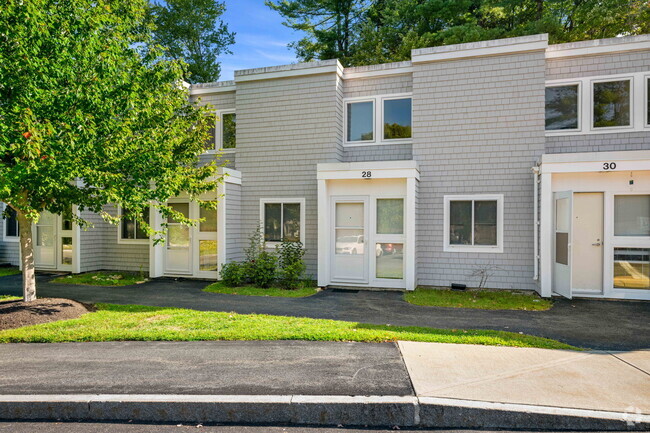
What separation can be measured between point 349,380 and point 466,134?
27.2 feet

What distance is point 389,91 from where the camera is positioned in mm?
11766

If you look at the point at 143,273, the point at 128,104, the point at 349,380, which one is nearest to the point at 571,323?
the point at 349,380

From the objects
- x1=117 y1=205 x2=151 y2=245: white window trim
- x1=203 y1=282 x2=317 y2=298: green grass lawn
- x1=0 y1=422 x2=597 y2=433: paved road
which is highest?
x1=117 y1=205 x2=151 y2=245: white window trim

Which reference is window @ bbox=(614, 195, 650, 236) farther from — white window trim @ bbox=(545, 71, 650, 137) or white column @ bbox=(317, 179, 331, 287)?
white column @ bbox=(317, 179, 331, 287)

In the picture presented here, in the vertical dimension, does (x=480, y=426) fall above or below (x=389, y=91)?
below

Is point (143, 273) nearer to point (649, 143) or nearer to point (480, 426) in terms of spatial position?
point (480, 426)

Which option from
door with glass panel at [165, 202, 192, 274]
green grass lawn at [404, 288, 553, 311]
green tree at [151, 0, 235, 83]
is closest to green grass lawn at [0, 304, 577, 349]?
green grass lawn at [404, 288, 553, 311]

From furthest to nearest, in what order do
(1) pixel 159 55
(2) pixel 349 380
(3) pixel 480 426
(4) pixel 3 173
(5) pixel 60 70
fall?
(1) pixel 159 55 < (5) pixel 60 70 < (4) pixel 3 173 < (2) pixel 349 380 < (3) pixel 480 426

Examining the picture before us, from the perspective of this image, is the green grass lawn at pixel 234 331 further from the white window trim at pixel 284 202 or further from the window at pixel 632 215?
the window at pixel 632 215

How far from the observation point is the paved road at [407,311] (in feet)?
21.2

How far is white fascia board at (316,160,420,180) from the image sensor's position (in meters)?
10.1

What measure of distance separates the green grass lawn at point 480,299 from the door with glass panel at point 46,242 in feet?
38.7

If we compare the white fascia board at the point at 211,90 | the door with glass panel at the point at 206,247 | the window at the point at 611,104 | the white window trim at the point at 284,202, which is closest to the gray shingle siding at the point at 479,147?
the window at the point at 611,104

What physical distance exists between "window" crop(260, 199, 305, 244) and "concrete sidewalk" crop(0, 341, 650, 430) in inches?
265
